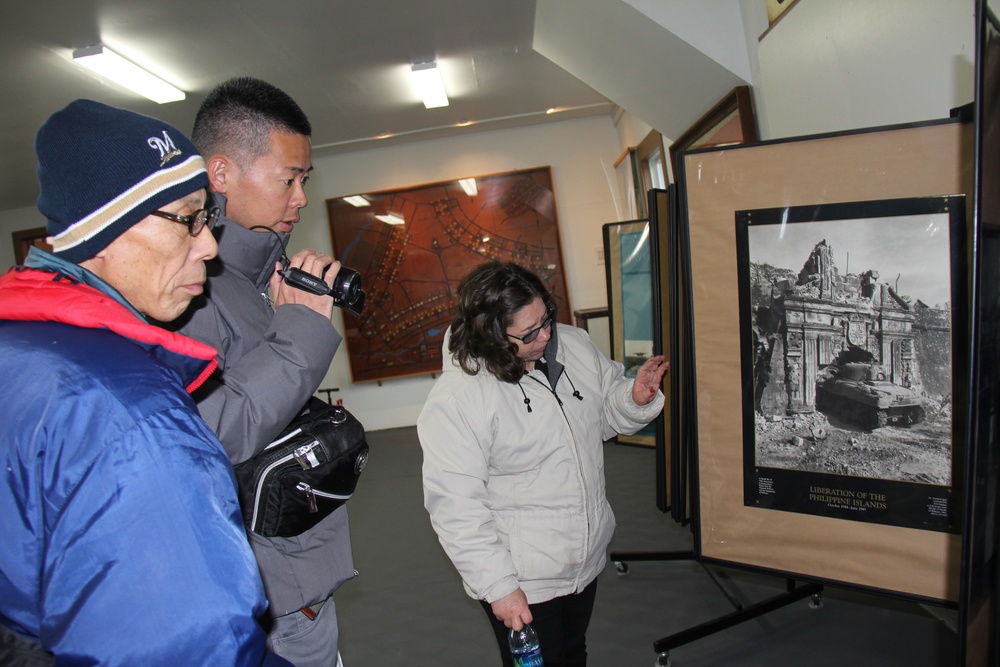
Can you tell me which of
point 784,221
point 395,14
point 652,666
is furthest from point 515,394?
point 395,14

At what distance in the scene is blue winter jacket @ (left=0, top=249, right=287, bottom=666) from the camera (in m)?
0.60

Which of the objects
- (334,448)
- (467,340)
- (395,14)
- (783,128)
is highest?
(395,14)

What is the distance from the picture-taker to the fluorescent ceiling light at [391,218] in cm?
758

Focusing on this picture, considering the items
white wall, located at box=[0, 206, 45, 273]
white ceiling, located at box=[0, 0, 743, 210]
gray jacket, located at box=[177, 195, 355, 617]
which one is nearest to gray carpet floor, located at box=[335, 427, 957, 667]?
gray jacket, located at box=[177, 195, 355, 617]

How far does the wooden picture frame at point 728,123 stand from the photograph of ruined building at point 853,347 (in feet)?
4.21

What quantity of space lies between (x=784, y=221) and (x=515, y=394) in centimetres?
82

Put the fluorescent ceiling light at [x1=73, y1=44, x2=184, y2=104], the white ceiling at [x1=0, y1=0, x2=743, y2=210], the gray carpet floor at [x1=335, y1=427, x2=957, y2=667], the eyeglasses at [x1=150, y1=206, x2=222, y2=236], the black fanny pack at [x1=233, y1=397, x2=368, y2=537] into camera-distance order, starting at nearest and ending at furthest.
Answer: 1. the eyeglasses at [x1=150, y1=206, x2=222, y2=236]
2. the black fanny pack at [x1=233, y1=397, x2=368, y2=537]
3. the gray carpet floor at [x1=335, y1=427, x2=957, y2=667]
4. the white ceiling at [x1=0, y1=0, x2=743, y2=210]
5. the fluorescent ceiling light at [x1=73, y1=44, x2=184, y2=104]

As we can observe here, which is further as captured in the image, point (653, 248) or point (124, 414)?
point (653, 248)

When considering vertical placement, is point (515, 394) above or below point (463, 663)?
above

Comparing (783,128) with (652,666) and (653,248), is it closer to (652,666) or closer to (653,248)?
(653,248)

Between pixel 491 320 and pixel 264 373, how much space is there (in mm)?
779

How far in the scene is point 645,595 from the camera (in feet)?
9.67

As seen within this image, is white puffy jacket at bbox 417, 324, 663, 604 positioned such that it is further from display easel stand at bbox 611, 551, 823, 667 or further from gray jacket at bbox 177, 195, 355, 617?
display easel stand at bbox 611, 551, 823, 667

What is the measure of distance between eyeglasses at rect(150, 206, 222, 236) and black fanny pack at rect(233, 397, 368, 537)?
0.44m
